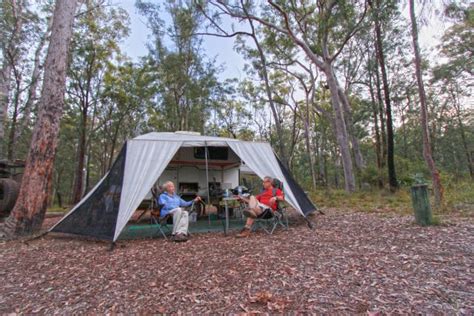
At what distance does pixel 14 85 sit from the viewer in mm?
10586

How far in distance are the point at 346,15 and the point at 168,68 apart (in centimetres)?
838

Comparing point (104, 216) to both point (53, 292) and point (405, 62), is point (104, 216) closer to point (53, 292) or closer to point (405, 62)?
point (53, 292)

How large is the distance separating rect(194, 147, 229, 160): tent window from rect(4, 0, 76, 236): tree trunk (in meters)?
3.13

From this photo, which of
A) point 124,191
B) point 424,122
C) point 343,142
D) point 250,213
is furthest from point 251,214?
point 343,142

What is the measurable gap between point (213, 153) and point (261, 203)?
114 inches

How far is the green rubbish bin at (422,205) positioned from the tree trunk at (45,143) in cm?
588

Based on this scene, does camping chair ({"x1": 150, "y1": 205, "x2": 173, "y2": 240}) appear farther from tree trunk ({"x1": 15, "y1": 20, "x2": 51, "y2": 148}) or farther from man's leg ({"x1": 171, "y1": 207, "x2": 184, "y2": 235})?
tree trunk ({"x1": 15, "y1": 20, "x2": 51, "y2": 148})

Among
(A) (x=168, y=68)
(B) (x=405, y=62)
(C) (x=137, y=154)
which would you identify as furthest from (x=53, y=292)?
(B) (x=405, y=62)

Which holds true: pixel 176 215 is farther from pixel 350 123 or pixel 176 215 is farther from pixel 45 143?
pixel 350 123

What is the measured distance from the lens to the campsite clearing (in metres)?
2.03

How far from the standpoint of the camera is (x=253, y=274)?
257 centimetres

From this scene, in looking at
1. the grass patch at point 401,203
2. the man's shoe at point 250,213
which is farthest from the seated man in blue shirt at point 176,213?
the grass patch at point 401,203

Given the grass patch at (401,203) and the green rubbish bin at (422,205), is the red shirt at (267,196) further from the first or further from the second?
the grass patch at (401,203)

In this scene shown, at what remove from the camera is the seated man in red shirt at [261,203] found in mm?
4258
